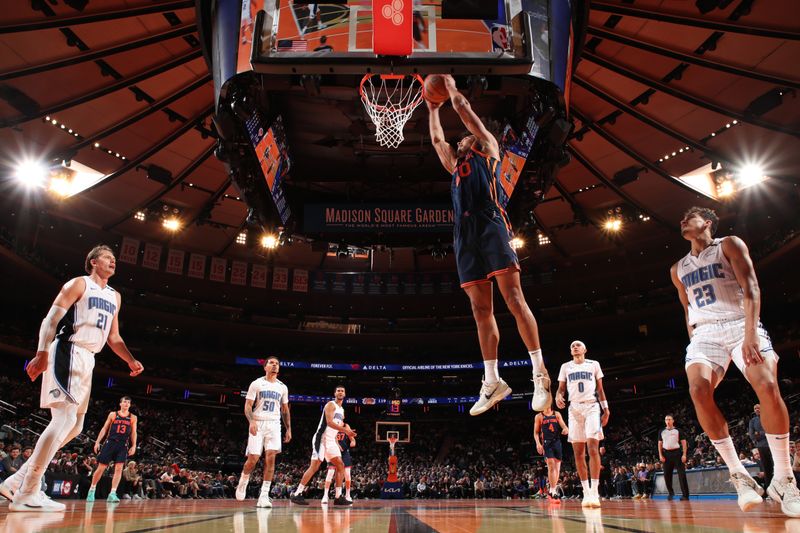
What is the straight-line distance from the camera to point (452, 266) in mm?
32844

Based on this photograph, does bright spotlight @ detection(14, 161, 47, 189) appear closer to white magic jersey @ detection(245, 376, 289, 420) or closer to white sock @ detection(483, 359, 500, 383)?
white magic jersey @ detection(245, 376, 289, 420)

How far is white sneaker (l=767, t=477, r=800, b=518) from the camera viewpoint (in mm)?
4059

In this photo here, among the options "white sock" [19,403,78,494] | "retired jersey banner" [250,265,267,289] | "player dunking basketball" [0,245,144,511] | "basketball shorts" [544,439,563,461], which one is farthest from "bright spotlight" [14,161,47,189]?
"basketball shorts" [544,439,563,461]

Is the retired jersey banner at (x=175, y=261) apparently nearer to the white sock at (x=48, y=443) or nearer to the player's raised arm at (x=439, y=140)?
the white sock at (x=48, y=443)

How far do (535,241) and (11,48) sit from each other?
18.7 metres

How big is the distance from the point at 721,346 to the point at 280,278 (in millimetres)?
29802

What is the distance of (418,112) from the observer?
13328 mm

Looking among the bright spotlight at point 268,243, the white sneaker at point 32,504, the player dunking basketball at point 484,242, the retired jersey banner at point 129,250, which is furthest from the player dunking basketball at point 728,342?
the retired jersey banner at point 129,250

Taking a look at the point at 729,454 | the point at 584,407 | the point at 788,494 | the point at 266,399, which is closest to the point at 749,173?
the point at 584,407

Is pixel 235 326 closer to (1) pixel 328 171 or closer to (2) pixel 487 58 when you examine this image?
(1) pixel 328 171

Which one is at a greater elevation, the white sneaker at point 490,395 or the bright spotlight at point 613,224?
the bright spotlight at point 613,224

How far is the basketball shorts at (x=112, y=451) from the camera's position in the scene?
11.6 meters

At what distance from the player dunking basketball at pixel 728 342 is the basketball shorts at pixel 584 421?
3233 millimetres

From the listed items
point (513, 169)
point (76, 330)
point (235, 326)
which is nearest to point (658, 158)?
point (513, 169)
